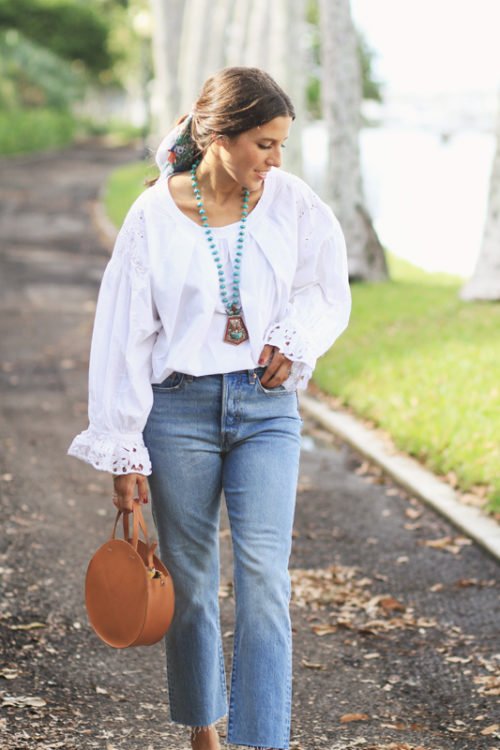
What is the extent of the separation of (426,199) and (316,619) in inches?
1038

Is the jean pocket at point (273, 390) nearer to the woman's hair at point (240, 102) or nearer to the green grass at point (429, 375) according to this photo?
the woman's hair at point (240, 102)

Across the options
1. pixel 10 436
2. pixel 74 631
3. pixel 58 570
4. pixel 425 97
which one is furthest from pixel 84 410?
pixel 425 97

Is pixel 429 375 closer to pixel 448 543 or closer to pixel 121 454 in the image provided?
pixel 448 543

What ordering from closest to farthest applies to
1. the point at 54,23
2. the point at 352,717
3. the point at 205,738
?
the point at 205,738, the point at 352,717, the point at 54,23

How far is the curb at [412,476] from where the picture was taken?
6430mm

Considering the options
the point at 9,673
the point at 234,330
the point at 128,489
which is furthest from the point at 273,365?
the point at 9,673

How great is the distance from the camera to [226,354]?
3.33m

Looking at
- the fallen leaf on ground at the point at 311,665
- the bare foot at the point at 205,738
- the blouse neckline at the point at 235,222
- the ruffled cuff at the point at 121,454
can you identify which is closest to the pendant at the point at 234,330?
the blouse neckline at the point at 235,222

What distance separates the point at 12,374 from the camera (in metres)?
10.7

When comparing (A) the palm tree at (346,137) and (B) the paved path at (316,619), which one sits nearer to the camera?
(B) the paved path at (316,619)

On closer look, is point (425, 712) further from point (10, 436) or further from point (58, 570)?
point (10, 436)

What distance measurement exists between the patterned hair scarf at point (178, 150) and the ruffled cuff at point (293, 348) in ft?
1.75

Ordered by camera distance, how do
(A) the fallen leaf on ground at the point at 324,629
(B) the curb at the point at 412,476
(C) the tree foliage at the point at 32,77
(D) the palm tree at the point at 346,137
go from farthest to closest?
1. (C) the tree foliage at the point at 32,77
2. (D) the palm tree at the point at 346,137
3. (B) the curb at the point at 412,476
4. (A) the fallen leaf on ground at the point at 324,629

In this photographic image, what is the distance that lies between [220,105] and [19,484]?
173 inches
